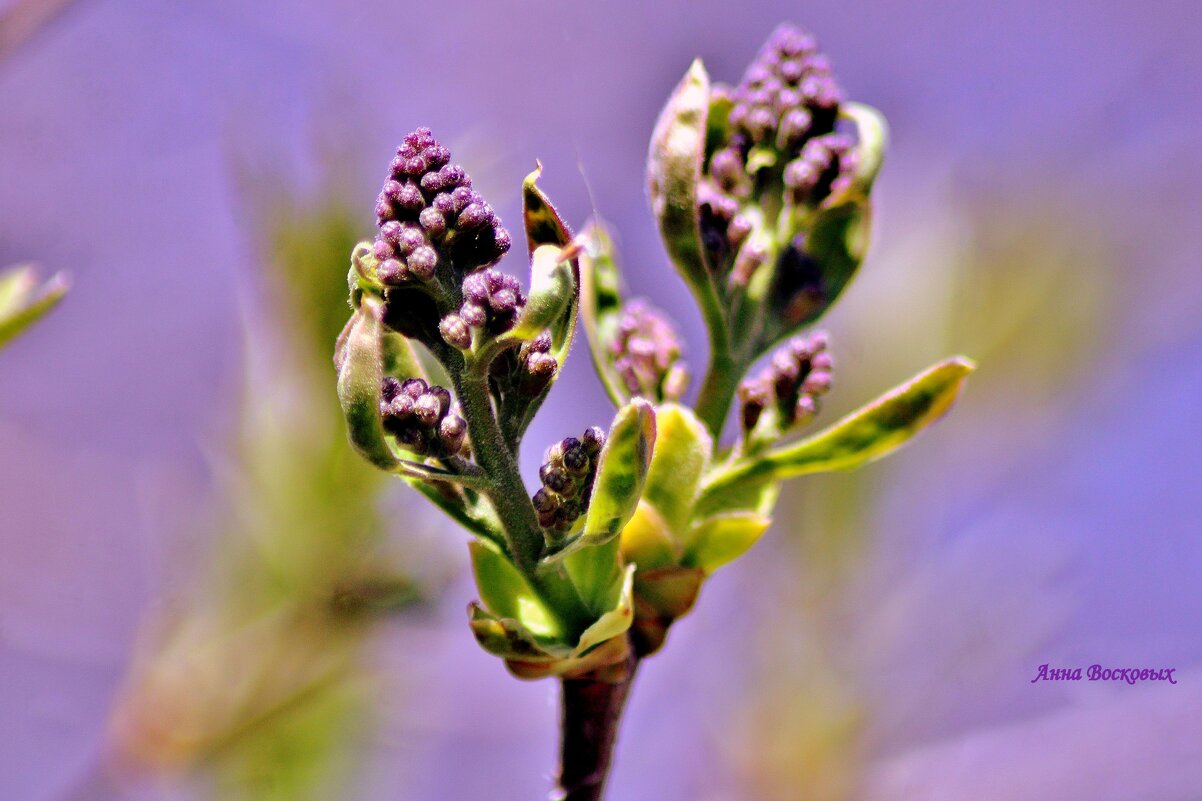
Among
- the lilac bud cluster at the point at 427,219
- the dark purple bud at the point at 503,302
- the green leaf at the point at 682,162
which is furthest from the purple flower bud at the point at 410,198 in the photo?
the green leaf at the point at 682,162

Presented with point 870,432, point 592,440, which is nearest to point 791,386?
point 870,432

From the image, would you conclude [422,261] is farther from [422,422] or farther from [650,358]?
[650,358]

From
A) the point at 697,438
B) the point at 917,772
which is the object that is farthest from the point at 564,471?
the point at 917,772

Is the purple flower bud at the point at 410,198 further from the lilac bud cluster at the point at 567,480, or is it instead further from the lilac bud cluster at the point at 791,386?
the lilac bud cluster at the point at 791,386

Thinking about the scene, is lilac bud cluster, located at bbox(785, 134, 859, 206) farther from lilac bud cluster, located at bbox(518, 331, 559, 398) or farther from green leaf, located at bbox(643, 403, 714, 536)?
lilac bud cluster, located at bbox(518, 331, 559, 398)

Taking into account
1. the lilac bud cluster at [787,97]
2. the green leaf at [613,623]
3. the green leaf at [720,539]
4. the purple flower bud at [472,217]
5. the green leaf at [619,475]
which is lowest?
the green leaf at [613,623]

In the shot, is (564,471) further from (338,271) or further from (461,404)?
(338,271)
